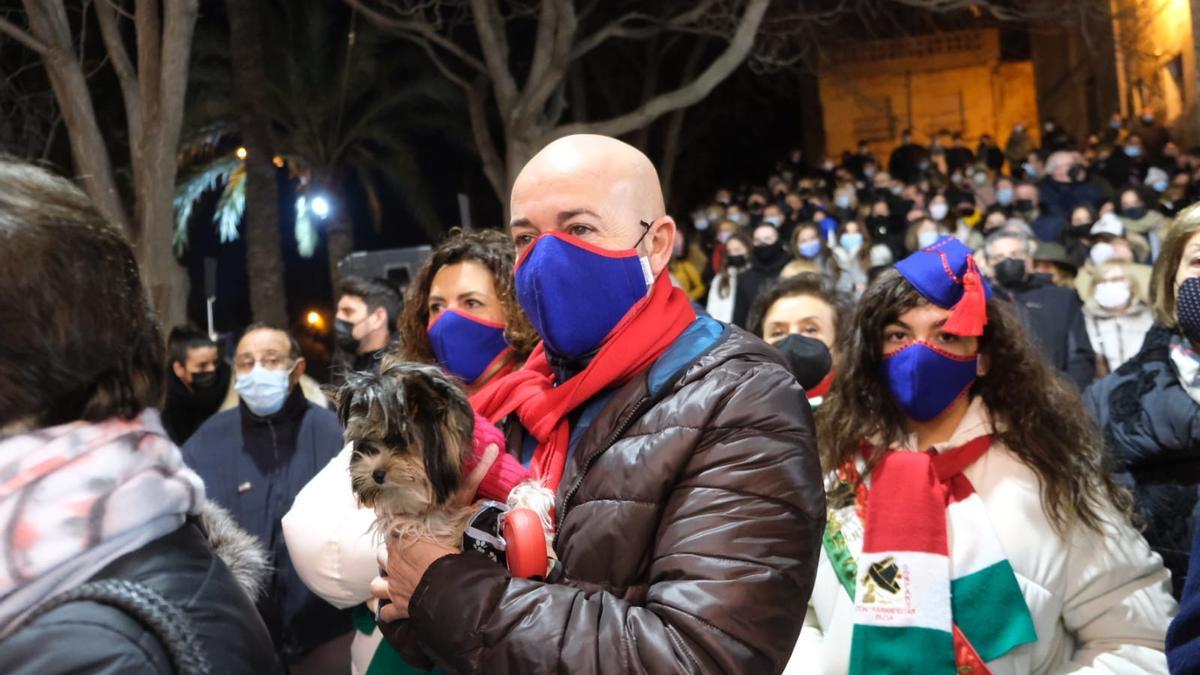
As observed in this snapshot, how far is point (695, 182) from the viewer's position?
34.8 meters

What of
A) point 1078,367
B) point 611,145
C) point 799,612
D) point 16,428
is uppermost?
point 611,145

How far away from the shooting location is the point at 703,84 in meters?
13.1

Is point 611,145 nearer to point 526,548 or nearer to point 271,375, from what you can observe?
point 526,548

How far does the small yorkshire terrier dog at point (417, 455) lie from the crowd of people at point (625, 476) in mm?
47

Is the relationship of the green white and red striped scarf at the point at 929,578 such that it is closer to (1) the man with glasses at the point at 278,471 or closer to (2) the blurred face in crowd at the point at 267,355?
(1) the man with glasses at the point at 278,471

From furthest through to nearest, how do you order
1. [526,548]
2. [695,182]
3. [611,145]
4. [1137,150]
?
[695,182], [1137,150], [611,145], [526,548]

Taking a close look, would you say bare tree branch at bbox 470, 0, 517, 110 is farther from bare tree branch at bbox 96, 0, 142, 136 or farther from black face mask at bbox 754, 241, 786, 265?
bare tree branch at bbox 96, 0, 142, 136

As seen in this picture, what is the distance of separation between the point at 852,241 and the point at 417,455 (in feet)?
37.5

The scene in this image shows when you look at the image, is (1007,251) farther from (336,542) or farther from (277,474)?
(336,542)

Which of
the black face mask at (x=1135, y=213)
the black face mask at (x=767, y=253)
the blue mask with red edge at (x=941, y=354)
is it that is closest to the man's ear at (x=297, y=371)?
the blue mask with red edge at (x=941, y=354)

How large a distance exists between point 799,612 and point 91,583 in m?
1.10

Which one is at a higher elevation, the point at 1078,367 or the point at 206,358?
the point at 206,358

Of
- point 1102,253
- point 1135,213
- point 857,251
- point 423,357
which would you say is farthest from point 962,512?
point 1135,213

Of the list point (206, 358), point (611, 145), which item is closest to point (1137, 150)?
point (206, 358)
